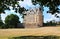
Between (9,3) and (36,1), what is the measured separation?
10.8 ft

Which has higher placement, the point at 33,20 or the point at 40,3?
the point at 40,3

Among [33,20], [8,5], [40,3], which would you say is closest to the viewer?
[40,3]

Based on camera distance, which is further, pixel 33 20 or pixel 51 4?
pixel 33 20

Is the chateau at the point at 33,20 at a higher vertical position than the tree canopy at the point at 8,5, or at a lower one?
lower

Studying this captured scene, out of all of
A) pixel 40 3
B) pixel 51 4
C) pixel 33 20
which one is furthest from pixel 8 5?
pixel 33 20

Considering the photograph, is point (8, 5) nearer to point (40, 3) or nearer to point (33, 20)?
point (40, 3)

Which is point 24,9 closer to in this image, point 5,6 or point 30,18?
point 5,6

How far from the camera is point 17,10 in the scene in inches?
1027

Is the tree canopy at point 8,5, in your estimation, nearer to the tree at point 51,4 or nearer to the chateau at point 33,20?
the tree at point 51,4

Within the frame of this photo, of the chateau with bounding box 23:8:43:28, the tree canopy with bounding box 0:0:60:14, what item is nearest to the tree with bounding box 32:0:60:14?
the tree canopy with bounding box 0:0:60:14

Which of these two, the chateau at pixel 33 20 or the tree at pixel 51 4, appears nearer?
the tree at pixel 51 4

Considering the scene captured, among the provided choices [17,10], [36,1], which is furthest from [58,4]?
[17,10]

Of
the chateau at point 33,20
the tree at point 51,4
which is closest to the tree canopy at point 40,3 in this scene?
Answer: the tree at point 51,4

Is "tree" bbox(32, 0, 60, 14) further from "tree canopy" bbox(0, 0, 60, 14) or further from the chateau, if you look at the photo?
the chateau
